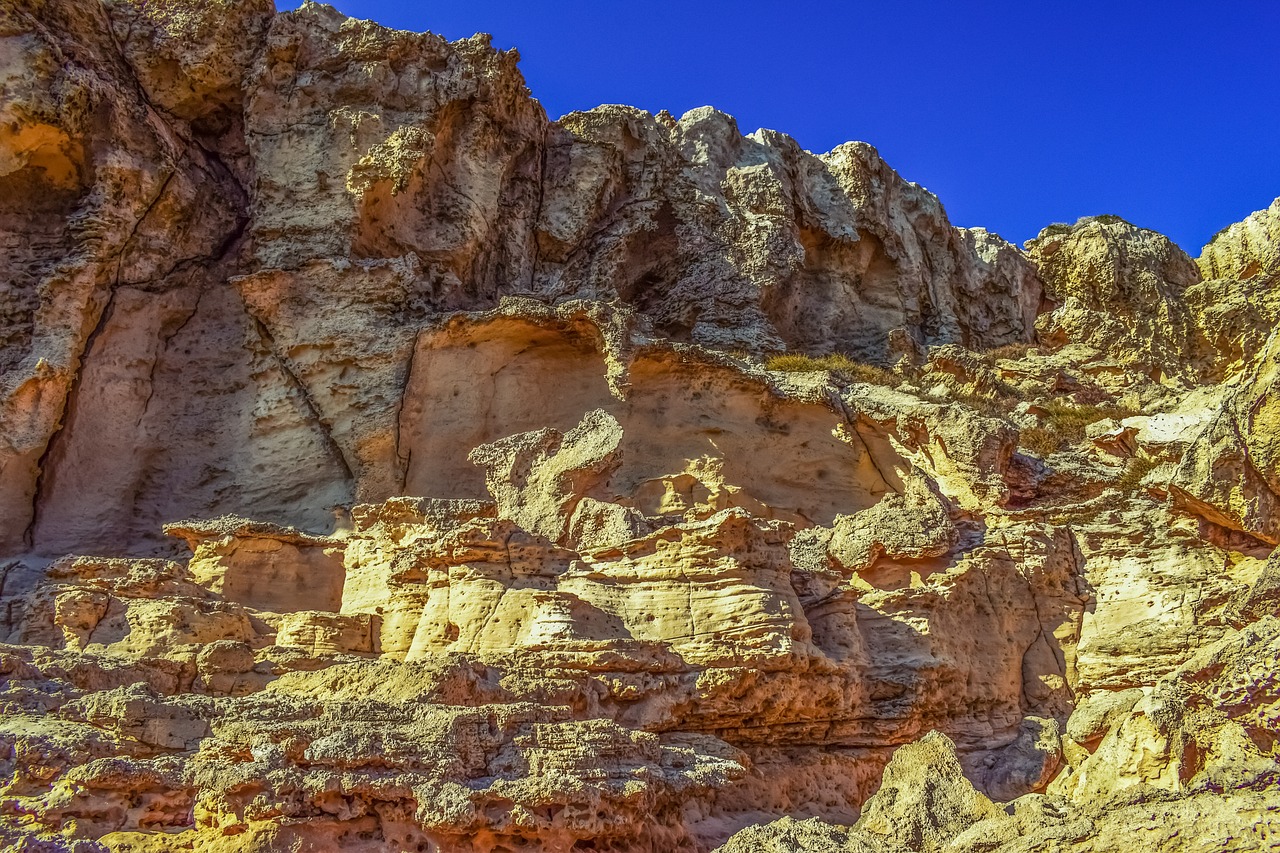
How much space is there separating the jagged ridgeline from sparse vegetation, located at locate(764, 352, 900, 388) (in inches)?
7.8

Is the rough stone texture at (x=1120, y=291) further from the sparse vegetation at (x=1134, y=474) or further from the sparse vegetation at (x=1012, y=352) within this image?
the sparse vegetation at (x=1134, y=474)

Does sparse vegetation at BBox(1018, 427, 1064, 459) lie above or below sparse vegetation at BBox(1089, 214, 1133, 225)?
below

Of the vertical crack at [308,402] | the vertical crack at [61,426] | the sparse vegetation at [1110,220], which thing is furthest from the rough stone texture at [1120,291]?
the vertical crack at [61,426]

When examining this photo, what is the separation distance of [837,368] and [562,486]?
210 inches

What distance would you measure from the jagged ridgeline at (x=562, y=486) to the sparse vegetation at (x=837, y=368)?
0.65 ft

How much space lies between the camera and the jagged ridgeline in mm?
6211

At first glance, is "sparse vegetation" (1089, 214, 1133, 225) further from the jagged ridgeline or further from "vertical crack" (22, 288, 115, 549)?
"vertical crack" (22, 288, 115, 549)

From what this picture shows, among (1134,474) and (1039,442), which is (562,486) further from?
(1134,474)

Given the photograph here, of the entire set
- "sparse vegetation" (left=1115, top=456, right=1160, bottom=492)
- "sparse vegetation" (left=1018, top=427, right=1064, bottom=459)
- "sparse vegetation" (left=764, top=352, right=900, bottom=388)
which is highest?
"sparse vegetation" (left=764, top=352, right=900, bottom=388)

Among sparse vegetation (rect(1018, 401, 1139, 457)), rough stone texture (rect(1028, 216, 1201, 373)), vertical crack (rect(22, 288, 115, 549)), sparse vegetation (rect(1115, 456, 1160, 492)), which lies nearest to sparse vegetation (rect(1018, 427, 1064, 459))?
sparse vegetation (rect(1018, 401, 1139, 457))

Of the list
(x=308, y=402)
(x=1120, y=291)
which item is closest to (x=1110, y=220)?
(x=1120, y=291)

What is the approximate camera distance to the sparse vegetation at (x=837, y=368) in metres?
14.8

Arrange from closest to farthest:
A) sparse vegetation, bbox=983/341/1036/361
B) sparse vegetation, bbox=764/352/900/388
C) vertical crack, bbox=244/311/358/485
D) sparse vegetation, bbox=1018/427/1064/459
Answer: sparse vegetation, bbox=1018/427/1064/459, vertical crack, bbox=244/311/358/485, sparse vegetation, bbox=764/352/900/388, sparse vegetation, bbox=983/341/1036/361

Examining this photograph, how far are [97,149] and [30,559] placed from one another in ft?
17.0
